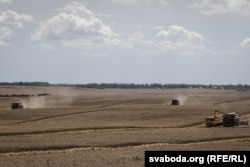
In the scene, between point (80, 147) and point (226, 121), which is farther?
point (226, 121)

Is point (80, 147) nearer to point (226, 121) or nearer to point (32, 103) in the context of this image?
point (226, 121)

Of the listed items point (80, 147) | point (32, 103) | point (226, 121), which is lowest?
point (80, 147)

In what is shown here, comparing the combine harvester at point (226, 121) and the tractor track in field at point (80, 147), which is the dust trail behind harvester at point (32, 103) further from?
the tractor track in field at point (80, 147)

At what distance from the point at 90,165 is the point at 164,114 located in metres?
47.1

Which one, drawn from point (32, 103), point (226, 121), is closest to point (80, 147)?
point (226, 121)

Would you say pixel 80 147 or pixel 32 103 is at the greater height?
pixel 32 103

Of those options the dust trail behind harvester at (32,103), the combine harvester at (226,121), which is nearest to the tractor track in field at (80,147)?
the combine harvester at (226,121)

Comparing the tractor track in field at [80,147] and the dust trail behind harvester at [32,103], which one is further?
the dust trail behind harvester at [32,103]

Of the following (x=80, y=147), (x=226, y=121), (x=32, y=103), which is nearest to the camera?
(x=80, y=147)

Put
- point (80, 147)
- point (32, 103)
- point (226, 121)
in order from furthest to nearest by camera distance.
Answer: point (32, 103), point (226, 121), point (80, 147)

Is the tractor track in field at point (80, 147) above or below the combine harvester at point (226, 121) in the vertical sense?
below

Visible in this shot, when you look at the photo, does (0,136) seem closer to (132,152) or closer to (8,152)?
(8,152)

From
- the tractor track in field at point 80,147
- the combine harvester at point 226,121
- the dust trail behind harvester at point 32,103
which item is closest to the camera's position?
the tractor track in field at point 80,147

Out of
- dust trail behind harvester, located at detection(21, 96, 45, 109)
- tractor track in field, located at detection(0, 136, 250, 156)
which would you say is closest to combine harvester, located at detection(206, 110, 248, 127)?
tractor track in field, located at detection(0, 136, 250, 156)
